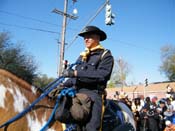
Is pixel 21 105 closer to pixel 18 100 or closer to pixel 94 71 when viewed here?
pixel 18 100

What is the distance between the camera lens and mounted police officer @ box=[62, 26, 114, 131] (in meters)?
4.04

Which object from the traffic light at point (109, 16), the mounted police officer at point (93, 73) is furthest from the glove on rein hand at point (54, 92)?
the traffic light at point (109, 16)

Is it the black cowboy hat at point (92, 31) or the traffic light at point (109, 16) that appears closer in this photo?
the black cowboy hat at point (92, 31)

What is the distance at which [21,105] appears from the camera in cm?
380

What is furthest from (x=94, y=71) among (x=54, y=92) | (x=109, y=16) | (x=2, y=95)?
(x=109, y=16)

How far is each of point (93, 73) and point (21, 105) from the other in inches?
38.6

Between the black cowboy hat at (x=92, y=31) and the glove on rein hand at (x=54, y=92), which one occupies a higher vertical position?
the black cowboy hat at (x=92, y=31)

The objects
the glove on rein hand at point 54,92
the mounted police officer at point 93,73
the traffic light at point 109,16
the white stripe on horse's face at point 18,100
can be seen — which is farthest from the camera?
the traffic light at point 109,16

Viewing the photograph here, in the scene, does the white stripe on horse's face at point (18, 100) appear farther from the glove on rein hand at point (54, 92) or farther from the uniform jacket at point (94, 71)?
the uniform jacket at point (94, 71)

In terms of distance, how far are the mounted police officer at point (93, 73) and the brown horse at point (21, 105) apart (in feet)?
1.45

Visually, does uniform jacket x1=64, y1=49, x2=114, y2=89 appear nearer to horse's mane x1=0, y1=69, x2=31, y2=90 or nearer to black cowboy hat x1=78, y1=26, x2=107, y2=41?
black cowboy hat x1=78, y1=26, x2=107, y2=41

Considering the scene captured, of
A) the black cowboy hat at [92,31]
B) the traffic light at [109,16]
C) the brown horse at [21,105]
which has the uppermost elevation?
the traffic light at [109,16]

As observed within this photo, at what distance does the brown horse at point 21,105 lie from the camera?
3.60 m

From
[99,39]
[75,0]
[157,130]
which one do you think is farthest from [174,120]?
[75,0]
